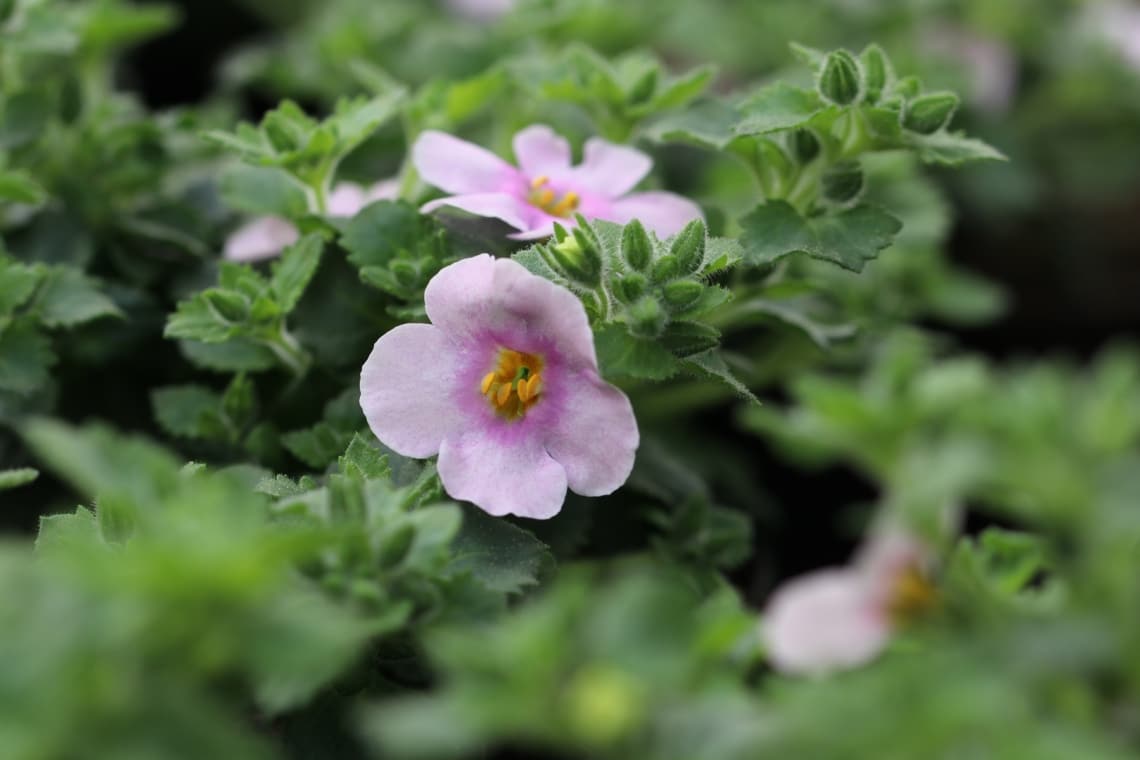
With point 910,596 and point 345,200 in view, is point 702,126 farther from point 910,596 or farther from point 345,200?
point 910,596

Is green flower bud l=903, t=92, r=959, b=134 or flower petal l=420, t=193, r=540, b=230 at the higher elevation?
green flower bud l=903, t=92, r=959, b=134

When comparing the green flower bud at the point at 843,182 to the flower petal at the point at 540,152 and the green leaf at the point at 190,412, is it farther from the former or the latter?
the green leaf at the point at 190,412

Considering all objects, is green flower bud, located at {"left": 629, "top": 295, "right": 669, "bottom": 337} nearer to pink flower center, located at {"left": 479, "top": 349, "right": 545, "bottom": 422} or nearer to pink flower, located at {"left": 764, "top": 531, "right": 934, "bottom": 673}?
pink flower center, located at {"left": 479, "top": 349, "right": 545, "bottom": 422}

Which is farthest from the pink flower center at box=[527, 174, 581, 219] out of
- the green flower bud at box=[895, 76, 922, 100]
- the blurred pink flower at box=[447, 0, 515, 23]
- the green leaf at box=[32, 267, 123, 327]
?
the blurred pink flower at box=[447, 0, 515, 23]

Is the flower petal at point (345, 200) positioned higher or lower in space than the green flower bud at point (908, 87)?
lower

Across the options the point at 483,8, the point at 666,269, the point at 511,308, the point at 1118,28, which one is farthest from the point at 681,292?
the point at 1118,28

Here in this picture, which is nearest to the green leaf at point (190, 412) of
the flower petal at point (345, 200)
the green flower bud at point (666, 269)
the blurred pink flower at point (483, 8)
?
the flower petal at point (345, 200)
